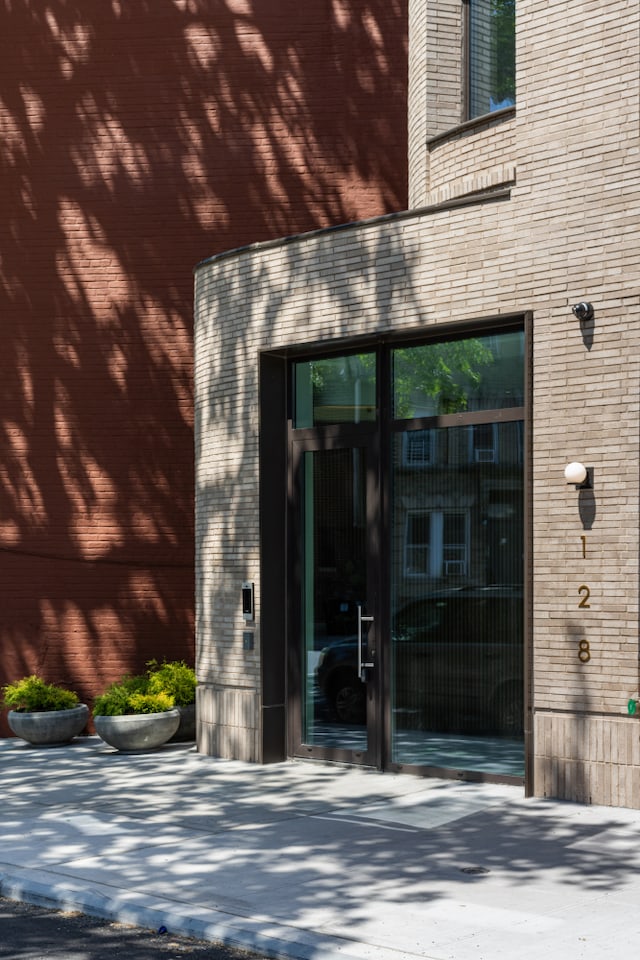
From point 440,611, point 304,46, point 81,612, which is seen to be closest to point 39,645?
point 81,612

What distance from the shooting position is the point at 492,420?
1112cm

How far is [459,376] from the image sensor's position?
11398mm

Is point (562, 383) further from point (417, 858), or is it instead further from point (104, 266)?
point (104, 266)

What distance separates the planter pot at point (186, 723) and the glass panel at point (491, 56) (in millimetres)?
7001

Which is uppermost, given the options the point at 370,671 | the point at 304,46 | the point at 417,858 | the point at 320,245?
the point at 304,46

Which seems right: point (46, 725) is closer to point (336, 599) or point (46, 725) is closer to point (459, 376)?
point (336, 599)

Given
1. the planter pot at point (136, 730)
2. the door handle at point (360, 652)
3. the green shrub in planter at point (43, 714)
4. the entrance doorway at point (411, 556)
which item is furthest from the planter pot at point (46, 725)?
the door handle at point (360, 652)

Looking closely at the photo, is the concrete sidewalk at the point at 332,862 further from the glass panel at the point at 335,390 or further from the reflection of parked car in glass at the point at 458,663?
the glass panel at the point at 335,390

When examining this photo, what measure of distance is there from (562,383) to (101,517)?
671 centimetres

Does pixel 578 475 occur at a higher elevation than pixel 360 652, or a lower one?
higher

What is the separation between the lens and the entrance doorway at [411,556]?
11.0m

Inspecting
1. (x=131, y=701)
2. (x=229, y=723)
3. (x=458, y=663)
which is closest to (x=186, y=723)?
(x=131, y=701)

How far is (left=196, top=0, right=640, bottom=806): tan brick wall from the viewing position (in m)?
10.0

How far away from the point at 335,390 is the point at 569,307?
9.37 ft
